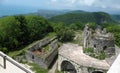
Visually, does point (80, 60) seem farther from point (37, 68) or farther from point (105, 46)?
point (37, 68)

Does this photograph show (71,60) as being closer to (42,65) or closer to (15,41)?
(42,65)

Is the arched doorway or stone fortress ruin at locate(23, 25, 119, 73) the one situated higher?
stone fortress ruin at locate(23, 25, 119, 73)

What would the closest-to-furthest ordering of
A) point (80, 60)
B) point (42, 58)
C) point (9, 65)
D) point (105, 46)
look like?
point (9, 65), point (80, 60), point (105, 46), point (42, 58)

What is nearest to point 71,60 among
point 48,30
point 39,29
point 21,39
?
point 21,39

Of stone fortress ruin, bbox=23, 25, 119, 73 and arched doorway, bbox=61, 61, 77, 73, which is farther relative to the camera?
arched doorway, bbox=61, 61, 77, 73

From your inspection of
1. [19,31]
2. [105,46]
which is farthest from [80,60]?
[19,31]

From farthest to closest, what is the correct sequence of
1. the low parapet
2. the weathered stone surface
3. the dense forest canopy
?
1. the dense forest canopy
2. the weathered stone surface
3. the low parapet

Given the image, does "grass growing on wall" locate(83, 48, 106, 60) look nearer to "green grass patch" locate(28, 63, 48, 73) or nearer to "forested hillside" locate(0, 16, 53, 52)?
"green grass patch" locate(28, 63, 48, 73)

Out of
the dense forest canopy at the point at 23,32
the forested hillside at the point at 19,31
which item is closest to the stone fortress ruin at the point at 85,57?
the forested hillside at the point at 19,31

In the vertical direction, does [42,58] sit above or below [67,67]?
above

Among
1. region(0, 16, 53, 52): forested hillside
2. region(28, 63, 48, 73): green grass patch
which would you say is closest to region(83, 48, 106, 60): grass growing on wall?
region(28, 63, 48, 73): green grass patch

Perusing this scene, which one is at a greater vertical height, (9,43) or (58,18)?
(9,43)
